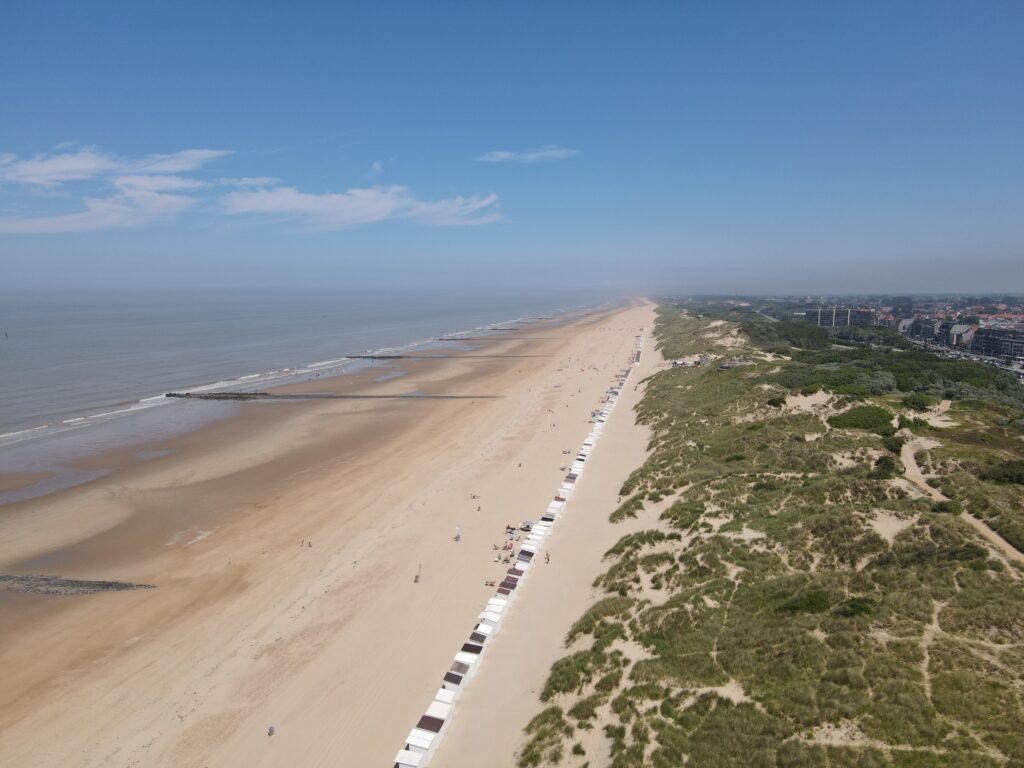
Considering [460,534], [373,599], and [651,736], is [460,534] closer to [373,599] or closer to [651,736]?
[373,599]

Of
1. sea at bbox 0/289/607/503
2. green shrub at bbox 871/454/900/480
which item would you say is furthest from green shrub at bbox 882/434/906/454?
sea at bbox 0/289/607/503

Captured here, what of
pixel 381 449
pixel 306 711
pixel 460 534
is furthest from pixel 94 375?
pixel 306 711

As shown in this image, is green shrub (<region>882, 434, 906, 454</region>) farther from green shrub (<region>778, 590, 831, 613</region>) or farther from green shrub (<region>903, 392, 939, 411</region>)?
green shrub (<region>778, 590, 831, 613</region>)

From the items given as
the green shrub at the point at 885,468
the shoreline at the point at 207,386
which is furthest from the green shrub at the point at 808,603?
the shoreline at the point at 207,386

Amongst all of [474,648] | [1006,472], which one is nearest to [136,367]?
[474,648]

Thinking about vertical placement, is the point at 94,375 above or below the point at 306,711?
above

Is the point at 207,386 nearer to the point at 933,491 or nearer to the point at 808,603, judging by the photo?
the point at 808,603

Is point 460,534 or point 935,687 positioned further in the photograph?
point 460,534
